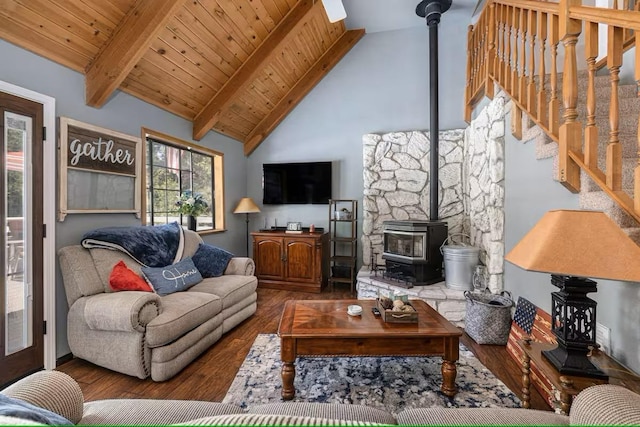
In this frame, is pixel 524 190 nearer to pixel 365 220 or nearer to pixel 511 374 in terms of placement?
pixel 511 374

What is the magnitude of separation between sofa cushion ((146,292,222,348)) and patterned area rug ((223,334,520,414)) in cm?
51

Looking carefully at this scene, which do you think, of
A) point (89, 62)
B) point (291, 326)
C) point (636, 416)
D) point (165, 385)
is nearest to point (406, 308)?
point (291, 326)

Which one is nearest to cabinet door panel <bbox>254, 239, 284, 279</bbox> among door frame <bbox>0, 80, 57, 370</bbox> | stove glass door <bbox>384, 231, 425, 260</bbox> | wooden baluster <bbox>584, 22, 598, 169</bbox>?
stove glass door <bbox>384, 231, 425, 260</bbox>

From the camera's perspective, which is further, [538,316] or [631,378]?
[538,316]

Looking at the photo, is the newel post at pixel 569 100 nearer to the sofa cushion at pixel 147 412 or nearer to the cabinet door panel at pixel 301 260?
the sofa cushion at pixel 147 412

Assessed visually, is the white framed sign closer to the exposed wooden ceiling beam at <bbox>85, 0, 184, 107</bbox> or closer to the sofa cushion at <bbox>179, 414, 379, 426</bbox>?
the exposed wooden ceiling beam at <bbox>85, 0, 184, 107</bbox>

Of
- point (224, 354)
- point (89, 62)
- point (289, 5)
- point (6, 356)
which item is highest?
point (289, 5)

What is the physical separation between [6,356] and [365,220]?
3.83 m

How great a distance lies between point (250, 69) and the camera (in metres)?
3.59

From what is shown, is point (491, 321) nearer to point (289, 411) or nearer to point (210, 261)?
point (289, 411)

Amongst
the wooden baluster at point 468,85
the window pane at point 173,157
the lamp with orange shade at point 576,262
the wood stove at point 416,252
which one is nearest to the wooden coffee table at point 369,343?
the lamp with orange shade at point 576,262

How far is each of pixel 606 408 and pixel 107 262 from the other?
118 inches

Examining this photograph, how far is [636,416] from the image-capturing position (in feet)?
2.52

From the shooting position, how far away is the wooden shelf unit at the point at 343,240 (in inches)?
168
